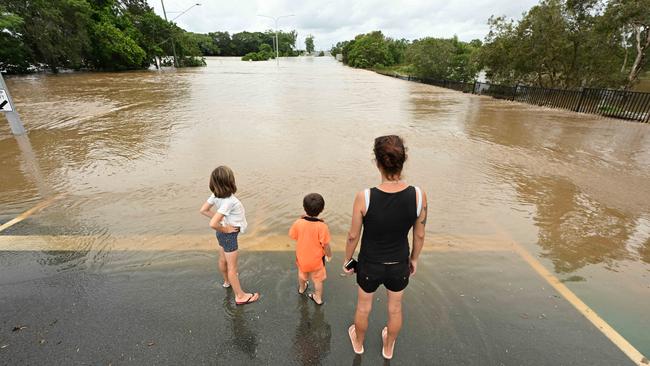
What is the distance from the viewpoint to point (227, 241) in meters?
2.61

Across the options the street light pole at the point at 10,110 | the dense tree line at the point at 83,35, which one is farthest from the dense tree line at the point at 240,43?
the street light pole at the point at 10,110

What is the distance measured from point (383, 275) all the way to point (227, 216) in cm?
131

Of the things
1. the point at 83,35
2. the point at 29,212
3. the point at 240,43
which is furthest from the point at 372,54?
the point at 29,212

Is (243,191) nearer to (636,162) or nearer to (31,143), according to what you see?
(31,143)

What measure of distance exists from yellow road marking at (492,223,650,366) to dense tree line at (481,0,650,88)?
2093 cm

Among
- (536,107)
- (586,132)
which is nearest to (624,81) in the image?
(536,107)

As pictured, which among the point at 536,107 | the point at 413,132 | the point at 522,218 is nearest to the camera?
the point at 522,218

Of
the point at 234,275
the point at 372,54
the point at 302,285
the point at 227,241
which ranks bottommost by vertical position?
the point at 302,285

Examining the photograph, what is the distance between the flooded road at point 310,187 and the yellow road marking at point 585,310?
8cm

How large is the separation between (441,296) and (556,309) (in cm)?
101

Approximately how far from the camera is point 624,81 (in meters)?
21.0

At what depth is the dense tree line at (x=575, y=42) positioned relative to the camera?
58.2 ft

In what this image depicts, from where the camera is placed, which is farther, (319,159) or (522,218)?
(319,159)

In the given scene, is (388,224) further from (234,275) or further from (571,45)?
(571,45)
